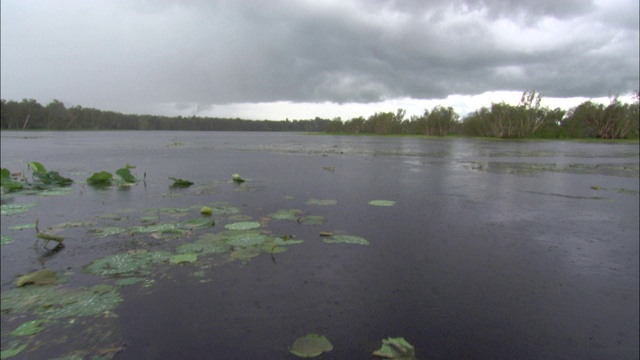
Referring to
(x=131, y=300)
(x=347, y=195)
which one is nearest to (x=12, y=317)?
(x=131, y=300)

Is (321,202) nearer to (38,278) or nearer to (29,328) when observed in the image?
(38,278)

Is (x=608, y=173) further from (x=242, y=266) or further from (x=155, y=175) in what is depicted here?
(x=155, y=175)

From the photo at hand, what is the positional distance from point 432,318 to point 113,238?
4607 millimetres

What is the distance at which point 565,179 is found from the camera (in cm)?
1309

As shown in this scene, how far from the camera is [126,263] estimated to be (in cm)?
443

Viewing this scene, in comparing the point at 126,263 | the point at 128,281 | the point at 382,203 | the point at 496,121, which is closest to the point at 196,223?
the point at 126,263

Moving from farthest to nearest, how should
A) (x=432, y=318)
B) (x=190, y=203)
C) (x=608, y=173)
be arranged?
(x=608, y=173) < (x=190, y=203) < (x=432, y=318)

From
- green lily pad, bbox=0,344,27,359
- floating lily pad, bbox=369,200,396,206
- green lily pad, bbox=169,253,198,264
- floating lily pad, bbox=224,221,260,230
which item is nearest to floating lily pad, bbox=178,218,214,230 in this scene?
floating lily pad, bbox=224,221,260,230

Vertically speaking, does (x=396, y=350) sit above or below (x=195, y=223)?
below

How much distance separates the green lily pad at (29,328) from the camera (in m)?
3.02

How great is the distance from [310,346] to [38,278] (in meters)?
3.04

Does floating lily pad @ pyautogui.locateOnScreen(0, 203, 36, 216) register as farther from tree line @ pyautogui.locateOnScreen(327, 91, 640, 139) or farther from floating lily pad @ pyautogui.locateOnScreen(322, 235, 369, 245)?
tree line @ pyautogui.locateOnScreen(327, 91, 640, 139)

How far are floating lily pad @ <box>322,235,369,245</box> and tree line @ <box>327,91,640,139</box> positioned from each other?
7465cm

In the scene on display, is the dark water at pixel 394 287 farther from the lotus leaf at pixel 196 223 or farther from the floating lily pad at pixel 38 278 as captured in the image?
the lotus leaf at pixel 196 223
